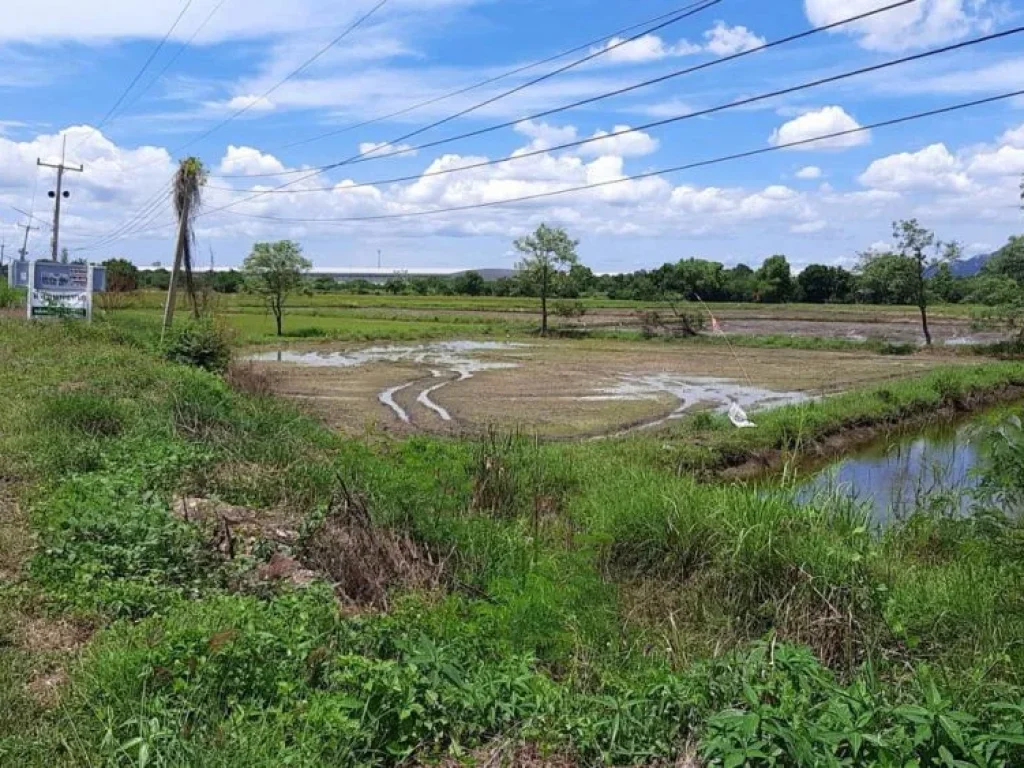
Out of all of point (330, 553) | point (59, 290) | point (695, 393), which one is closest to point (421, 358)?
point (695, 393)

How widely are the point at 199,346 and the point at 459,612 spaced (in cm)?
1128

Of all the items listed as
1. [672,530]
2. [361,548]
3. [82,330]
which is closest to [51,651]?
[361,548]

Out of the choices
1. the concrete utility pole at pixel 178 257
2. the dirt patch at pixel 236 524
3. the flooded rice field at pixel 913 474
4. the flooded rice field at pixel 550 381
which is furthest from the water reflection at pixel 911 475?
the concrete utility pole at pixel 178 257

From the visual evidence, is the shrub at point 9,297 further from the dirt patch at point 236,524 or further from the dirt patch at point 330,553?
the dirt patch at point 330,553

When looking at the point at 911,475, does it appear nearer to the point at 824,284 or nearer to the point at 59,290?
the point at 59,290

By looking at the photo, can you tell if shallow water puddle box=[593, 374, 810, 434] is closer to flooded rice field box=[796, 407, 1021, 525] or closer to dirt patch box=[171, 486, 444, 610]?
flooded rice field box=[796, 407, 1021, 525]

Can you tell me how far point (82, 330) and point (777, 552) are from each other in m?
16.1

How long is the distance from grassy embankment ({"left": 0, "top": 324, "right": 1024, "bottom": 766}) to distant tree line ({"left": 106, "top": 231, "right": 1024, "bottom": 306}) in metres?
27.4

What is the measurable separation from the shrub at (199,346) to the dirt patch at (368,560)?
9.52 m

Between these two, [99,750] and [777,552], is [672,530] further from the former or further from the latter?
[99,750]

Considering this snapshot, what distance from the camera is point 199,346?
14.6m

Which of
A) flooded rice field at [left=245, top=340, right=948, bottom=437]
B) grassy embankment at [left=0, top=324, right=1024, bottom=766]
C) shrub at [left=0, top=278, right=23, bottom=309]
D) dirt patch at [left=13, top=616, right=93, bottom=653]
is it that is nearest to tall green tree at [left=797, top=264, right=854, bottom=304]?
flooded rice field at [left=245, top=340, right=948, bottom=437]

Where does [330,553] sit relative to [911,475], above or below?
above

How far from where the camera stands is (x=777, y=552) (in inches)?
235
